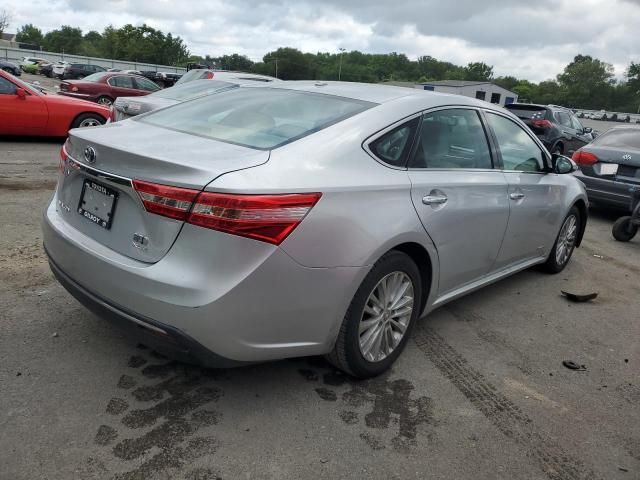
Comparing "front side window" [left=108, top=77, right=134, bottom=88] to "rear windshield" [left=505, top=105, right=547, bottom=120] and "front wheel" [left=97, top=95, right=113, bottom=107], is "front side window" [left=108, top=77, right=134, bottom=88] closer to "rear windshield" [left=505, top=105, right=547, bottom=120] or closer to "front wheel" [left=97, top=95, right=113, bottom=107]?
"front wheel" [left=97, top=95, right=113, bottom=107]

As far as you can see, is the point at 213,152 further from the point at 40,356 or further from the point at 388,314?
the point at 40,356

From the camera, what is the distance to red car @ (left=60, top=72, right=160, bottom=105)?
57.3ft

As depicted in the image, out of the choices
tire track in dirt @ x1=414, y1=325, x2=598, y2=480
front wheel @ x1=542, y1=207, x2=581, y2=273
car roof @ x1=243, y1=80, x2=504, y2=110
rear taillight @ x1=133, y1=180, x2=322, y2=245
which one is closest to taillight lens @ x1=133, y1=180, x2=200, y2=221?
rear taillight @ x1=133, y1=180, x2=322, y2=245

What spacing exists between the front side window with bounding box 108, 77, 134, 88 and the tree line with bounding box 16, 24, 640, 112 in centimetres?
5202

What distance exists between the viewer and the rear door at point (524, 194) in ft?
13.5

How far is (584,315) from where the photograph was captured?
4.52m

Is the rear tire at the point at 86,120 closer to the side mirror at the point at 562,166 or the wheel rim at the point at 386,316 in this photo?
the side mirror at the point at 562,166

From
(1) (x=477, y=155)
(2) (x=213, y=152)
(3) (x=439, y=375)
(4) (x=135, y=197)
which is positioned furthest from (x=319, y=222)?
(1) (x=477, y=155)

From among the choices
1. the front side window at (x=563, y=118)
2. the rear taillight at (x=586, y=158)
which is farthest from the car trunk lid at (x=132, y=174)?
the front side window at (x=563, y=118)

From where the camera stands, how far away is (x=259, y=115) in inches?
128

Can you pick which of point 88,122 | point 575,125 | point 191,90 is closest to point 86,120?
point 88,122

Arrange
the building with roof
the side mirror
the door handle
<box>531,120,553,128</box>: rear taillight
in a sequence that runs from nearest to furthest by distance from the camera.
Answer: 1. the door handle
2. the side mirror
3. <box>531,120,553,128</box>: rear taillight
4. the building with roof

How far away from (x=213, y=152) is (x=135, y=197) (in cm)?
42

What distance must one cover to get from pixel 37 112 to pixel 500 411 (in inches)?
383
